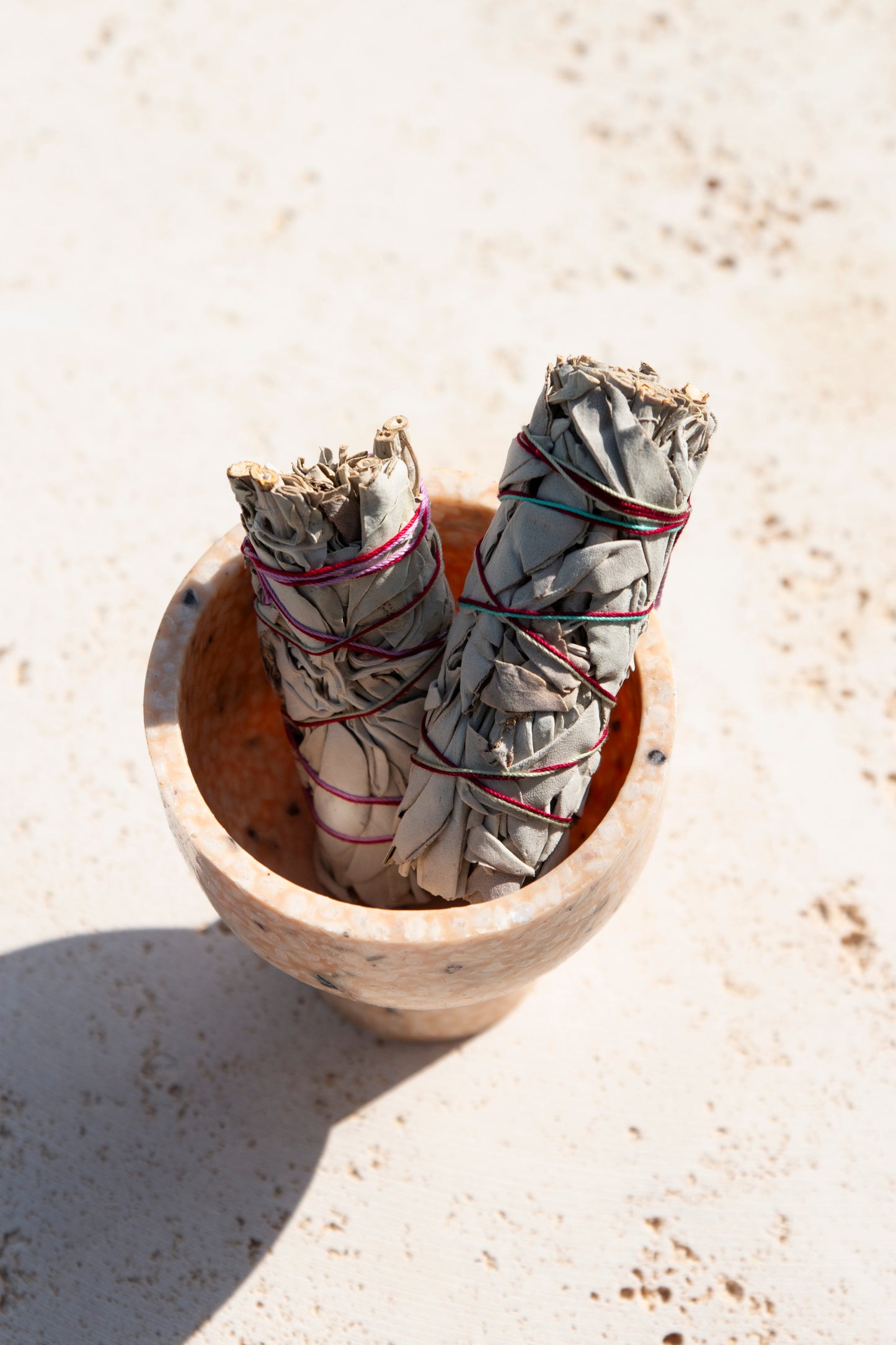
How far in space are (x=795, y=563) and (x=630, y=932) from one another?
1.95 feet

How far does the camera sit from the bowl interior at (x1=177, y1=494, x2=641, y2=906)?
42.1 inches

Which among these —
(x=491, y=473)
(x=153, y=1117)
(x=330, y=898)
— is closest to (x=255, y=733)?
(x=330, y=898)

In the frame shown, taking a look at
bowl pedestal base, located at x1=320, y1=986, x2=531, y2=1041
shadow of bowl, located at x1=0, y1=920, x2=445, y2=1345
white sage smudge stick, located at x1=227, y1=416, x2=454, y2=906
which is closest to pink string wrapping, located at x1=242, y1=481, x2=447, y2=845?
white sage smudge stick, located at x1=227, y1=416, x2=454, y2=906

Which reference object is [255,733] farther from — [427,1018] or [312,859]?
[427,1018]

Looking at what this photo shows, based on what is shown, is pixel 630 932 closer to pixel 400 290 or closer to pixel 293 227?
pixel 400 290

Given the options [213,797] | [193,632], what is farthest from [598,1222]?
[193,632]

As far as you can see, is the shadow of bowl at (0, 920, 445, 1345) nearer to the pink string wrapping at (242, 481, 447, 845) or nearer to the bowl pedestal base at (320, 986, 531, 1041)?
the bowl pedestal base at (320, 986, 531, 1041)

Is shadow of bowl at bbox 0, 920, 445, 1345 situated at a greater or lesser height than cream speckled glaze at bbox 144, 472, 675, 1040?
lesser

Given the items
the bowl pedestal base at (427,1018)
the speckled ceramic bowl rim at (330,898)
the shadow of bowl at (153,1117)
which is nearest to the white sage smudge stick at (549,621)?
the speckled ceramic bowl rim at (330,898)

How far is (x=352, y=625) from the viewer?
3.11 feet

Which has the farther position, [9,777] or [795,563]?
[795,563]

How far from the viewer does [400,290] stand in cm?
181

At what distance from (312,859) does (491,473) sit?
69 cm

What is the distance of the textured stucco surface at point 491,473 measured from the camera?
1.19 m
